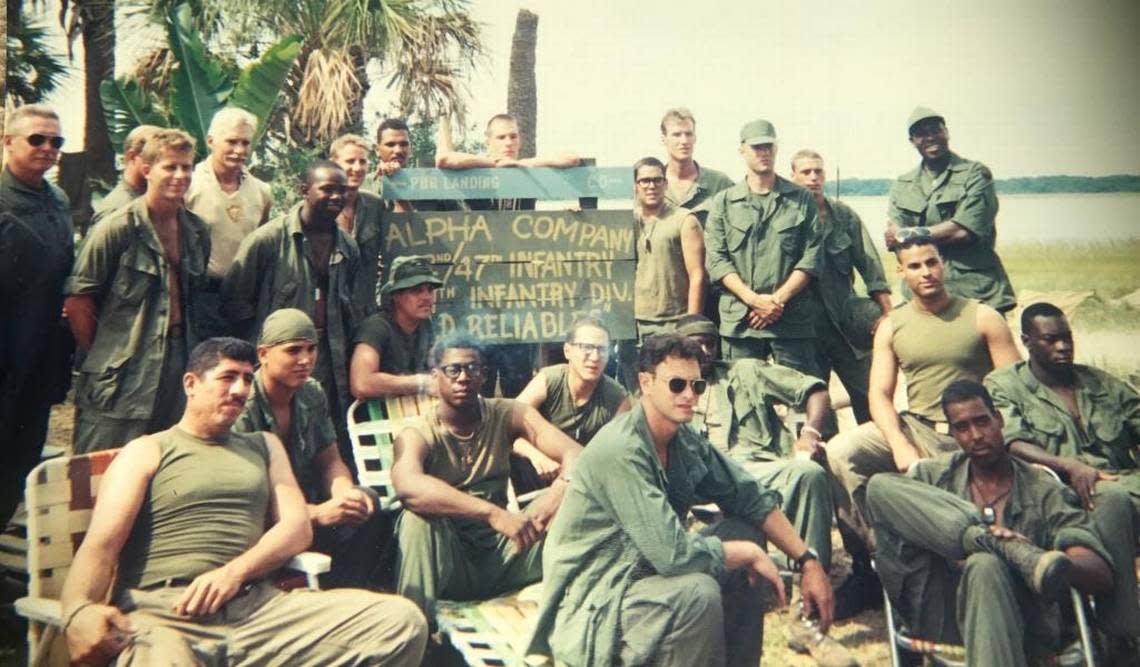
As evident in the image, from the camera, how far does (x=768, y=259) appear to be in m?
5.16

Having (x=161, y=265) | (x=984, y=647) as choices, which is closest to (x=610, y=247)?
(x=161, y=265)

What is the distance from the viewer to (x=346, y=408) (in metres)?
4.62

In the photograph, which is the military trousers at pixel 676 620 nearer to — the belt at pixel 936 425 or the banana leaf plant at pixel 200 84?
the belt at pixel 936 425

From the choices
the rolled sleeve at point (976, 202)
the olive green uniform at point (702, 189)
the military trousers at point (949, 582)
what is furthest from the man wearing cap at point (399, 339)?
the rolled sleeve at point (976, 202)

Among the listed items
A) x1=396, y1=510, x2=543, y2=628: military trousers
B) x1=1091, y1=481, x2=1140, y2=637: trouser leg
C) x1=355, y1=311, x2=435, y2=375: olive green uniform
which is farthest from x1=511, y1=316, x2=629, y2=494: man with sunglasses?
x1=1091, y1=481, x2=1140, y2=637: trouser leg

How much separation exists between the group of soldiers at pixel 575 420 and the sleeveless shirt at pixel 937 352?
11mm

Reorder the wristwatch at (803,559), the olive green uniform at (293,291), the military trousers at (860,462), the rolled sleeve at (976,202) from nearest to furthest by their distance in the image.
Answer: the wristwatch at (803,559)
the olive green uniform at (293,291)
the military trousers at (860,462)
the rolled sleeve at (976,202)

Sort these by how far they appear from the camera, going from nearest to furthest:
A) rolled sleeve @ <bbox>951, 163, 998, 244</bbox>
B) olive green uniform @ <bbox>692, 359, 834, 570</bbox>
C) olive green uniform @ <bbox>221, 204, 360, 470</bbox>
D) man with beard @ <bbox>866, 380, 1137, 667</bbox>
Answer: man with beard @ <bbox>866, 380, 1137, 667</bbox>, olive green uniform @ <bbox>221, 204, 360, 470</bbox>, olive green uniform @ <bbox>692, 359, 834, 570</bbox>, rolled sleeve @ <bbox>951, 163, 998, 244</bbox>

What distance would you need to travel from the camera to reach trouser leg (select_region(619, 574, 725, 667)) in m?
3.86

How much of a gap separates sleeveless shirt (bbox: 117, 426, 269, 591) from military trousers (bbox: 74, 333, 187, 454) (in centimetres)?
39

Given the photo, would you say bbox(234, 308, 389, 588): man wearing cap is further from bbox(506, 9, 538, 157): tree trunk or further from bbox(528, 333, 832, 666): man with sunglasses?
bbox(506, 9, 538, 157): tree trunk

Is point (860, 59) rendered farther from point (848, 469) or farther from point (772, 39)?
point (848, 469)

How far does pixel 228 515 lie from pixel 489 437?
0.96 m

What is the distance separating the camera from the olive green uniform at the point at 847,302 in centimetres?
511
